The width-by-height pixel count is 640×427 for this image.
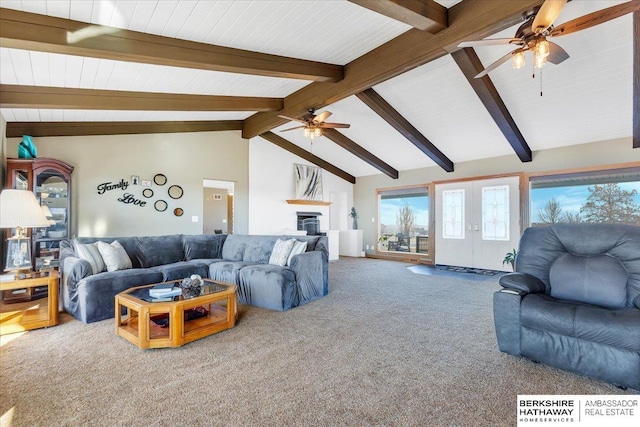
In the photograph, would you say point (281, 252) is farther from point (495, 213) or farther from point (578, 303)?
point (495, 213)

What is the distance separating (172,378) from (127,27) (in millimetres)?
3206

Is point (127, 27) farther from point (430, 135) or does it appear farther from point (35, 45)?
point (430, 135)

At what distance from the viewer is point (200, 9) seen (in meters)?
2.80

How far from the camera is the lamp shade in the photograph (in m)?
2.95

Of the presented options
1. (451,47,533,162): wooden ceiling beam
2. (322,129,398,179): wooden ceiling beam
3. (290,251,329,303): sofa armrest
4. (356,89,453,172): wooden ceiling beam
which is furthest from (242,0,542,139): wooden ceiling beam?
(290,251,329,303): sofa armrest

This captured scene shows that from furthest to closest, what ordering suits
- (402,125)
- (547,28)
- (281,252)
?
(402,125), (281,252), (547,28)

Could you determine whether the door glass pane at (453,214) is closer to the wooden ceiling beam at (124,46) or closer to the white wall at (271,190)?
→ the white wall at (271,190)

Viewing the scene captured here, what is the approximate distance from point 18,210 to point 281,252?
2.85 meters

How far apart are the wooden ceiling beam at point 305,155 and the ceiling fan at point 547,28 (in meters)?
5.65

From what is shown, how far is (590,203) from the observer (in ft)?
19.4

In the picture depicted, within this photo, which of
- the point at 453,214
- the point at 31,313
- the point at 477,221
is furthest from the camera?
the point at 453,214

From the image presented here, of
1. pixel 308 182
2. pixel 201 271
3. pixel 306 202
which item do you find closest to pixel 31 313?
pixel 201 271

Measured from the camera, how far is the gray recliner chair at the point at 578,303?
207 cm

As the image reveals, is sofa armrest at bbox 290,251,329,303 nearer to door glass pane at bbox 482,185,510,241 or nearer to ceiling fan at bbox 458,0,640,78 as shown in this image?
ceiling fan at bbox 458,0,640,78
